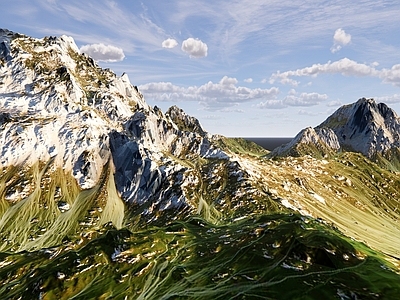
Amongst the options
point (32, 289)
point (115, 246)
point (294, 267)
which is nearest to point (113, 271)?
point (115, 246)

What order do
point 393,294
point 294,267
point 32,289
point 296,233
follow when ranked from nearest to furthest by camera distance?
point 393,294
point 294,267
point 32,289
point 296,233

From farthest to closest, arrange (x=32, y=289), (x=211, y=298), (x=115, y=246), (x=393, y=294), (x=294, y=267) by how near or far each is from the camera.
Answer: (x=115, y=246) → (x=32, y=289) → (x=294, y=267) → (x=211, y=298) → (x=393, y=294)

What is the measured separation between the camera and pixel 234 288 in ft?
399

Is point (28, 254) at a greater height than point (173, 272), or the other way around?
point (173, 272)

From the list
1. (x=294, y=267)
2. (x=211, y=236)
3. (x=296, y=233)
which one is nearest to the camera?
(x=294, y=267)

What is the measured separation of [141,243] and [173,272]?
35753 millimetres

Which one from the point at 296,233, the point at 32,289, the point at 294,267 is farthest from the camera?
the point at 296,233

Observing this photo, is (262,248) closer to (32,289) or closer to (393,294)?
(393,294)

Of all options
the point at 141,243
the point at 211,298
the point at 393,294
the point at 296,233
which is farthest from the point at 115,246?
the point at 393,294

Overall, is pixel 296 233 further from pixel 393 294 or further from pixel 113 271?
pixel 113 271

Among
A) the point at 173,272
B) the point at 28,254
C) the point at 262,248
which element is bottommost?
the point at 28,254

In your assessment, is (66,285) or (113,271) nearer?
(66,285)

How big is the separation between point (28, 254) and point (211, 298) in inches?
5165

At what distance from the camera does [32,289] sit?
144000 millimetres
